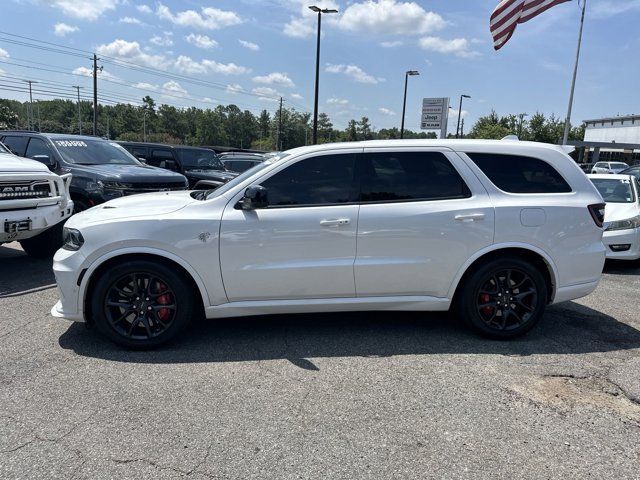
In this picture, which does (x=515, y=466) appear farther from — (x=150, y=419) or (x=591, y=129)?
(x=591, y=129)

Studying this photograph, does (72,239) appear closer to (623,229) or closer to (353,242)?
(353,242)

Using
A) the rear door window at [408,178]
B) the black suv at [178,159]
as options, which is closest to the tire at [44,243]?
the rear door window at [408,178]

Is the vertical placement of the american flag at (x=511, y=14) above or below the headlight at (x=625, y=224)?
above

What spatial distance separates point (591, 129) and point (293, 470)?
96484 millimetres

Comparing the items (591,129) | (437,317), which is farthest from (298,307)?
(591,129)

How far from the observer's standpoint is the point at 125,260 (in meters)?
3.93

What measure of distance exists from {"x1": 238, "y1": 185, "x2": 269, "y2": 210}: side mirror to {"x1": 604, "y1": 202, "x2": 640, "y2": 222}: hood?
6218 mm

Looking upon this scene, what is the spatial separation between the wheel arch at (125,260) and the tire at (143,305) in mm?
46

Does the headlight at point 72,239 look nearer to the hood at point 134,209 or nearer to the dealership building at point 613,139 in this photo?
the hood at point 134,209

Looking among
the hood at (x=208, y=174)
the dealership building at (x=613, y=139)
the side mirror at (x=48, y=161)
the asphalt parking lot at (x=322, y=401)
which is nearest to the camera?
the asphalt parking lot at (x=322, y=401)

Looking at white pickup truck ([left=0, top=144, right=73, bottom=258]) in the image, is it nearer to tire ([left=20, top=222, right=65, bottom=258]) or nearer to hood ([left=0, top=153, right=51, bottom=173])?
hood ([left=0, top=153, right=51, bottom=173])

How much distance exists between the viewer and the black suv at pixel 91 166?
290 inches

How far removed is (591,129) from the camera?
83125 mm

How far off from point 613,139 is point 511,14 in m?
77.4
